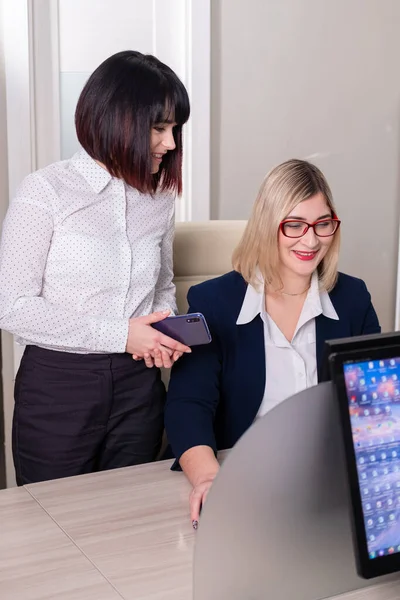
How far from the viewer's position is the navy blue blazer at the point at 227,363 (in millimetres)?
1747

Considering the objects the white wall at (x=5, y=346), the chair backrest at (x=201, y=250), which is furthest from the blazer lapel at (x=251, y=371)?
the white wall at (x=5, y=346)

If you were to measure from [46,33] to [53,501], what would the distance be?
1.72 m

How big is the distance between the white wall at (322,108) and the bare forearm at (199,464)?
5.48 feet

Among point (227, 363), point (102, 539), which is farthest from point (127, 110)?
point (102, 539)

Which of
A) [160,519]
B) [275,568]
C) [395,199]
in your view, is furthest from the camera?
[395,199]

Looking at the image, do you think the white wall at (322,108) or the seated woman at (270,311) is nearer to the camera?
the seated woman at (270,311)

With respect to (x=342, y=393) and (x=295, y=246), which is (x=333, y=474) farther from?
(x=295, y=246)

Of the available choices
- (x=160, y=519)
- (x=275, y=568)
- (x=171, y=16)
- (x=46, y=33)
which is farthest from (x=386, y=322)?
(x=275, y=568)

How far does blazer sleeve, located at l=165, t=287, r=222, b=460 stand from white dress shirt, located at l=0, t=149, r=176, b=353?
0.15m

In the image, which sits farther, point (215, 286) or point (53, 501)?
point (215, 286)

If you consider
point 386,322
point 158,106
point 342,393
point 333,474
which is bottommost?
point 386,322

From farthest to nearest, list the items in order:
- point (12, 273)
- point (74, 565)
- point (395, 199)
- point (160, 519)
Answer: point (395, 199), point (12, 273), point (160, 519), point (74, 565)

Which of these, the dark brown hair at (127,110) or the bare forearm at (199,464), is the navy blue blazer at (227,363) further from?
the dark brown hair at (127,110)

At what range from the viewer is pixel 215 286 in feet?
6.34
